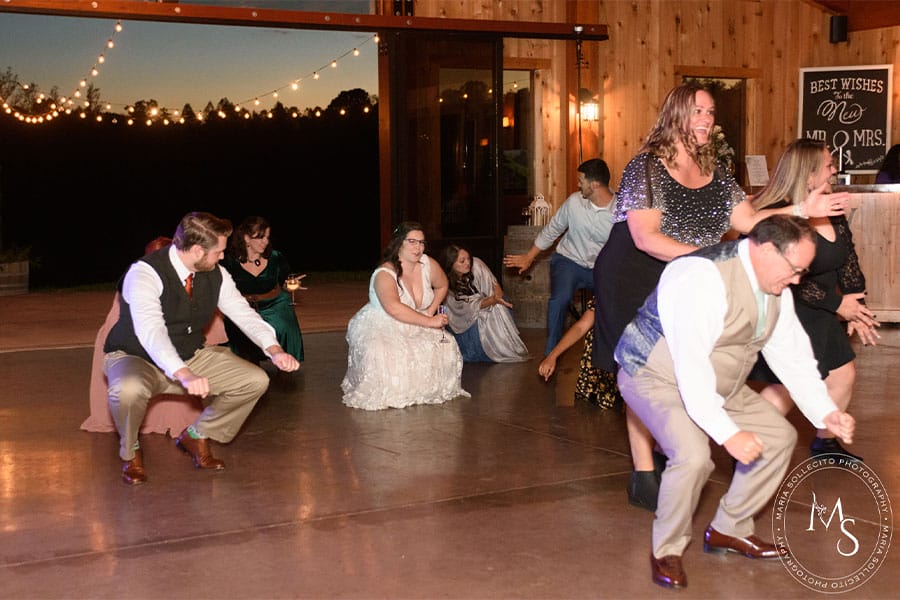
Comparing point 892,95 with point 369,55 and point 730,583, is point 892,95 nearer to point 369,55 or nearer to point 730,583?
point 369,55

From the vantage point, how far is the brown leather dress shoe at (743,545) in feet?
13.2

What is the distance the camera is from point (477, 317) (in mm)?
9055

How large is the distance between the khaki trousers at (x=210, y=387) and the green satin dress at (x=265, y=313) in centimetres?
268

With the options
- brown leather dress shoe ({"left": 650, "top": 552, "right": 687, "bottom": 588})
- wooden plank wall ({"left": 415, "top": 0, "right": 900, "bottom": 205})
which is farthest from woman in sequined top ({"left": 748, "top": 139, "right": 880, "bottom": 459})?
wooden plank wall ({"left": 415, "top": 0, "right": 900, "bottom": 205})

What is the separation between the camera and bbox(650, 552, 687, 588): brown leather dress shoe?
3.75 meters

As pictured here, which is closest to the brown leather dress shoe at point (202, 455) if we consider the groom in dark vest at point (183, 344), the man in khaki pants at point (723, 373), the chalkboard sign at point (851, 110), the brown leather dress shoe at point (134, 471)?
the groom in dark vest at point (183, 344)

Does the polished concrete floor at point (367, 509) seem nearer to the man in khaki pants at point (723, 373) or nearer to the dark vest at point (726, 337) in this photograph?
the man in khaki pants at point (723, 373)

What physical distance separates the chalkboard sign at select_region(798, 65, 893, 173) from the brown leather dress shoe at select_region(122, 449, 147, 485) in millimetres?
10829

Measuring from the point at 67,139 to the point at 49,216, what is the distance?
1357 millimetres

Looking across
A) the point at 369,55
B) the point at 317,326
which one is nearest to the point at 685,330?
the point at 317,326

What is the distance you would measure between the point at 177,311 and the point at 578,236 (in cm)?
357

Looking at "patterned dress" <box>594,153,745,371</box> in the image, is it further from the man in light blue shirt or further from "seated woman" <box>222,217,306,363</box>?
"seated woman" <box>222,217,306,363</box>

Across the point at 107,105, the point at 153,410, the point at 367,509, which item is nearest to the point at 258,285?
the point at 153,410

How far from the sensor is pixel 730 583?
3.84 m
